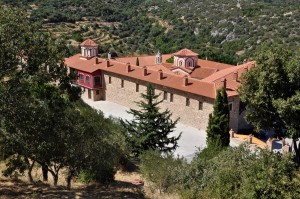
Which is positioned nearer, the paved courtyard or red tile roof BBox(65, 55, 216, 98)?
the paved courtyard

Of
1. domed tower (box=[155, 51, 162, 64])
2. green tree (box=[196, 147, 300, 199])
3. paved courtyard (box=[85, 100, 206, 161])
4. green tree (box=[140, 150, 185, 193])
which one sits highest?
green tree (box=[196, 147, 300, 199])

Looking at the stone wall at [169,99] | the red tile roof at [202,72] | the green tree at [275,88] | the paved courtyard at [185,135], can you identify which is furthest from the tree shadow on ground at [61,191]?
the red tile roof at [202,72]

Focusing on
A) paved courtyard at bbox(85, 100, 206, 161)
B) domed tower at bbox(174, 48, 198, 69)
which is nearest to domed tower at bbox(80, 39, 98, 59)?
paved courtyard at bbox(85, 100, 206, 161)

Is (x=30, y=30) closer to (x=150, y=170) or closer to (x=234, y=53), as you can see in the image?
(x=150, y=170)

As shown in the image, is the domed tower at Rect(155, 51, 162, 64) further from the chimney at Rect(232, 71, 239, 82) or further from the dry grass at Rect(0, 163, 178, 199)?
the dry grass at Rect(0, 163, 178, 199)

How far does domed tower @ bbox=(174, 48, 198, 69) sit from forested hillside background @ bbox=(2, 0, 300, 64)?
11.8 meters

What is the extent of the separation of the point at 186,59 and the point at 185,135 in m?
13.0

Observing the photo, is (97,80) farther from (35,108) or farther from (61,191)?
(35,108)

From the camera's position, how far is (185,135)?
30.8 meters

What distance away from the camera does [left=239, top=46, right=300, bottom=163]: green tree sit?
1581 centimetres

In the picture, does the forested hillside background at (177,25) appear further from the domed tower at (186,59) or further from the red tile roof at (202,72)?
the red tile roof at (202,72)

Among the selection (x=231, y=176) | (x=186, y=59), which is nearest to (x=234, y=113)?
(x=186, y=59)

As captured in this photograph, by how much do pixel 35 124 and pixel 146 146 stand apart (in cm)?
1216

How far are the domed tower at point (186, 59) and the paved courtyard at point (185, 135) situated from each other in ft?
27.3
